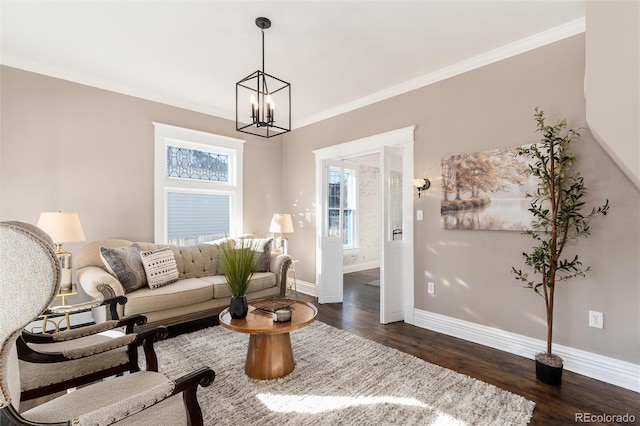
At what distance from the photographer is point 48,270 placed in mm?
939

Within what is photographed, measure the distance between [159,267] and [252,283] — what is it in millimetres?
1037

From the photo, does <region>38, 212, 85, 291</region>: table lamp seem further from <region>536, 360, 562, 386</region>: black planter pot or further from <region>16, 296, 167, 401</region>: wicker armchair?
<region>536, 360, 562, 386</region>: black planter pot

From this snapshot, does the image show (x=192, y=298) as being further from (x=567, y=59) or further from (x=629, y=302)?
(x=567, y=59)

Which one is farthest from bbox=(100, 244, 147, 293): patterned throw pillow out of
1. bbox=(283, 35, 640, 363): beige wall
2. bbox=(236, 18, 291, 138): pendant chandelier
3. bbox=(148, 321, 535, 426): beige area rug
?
bbox=(283, 35, 640, 363): beige wall

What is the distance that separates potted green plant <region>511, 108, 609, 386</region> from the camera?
2371mm

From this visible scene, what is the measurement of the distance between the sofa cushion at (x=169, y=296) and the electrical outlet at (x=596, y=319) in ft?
11.5

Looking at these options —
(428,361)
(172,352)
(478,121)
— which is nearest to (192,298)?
(172,352)

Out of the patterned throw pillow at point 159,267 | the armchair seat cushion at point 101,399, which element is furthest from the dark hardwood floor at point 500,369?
the armchair seat cushion at point 101,399

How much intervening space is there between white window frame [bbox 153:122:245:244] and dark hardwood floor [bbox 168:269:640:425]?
5.59 ft

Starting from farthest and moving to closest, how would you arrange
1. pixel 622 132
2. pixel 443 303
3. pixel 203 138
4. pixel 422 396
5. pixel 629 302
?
pixel 203 138
pixel 443 303
pixel 629 302
pixel 422 396
pixel 622 132

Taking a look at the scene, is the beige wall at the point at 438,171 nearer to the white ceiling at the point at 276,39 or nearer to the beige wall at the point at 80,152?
→ the beige wall at the point at 80,152

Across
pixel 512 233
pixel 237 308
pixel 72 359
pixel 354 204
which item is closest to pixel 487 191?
pixel 512 233

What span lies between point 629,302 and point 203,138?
492 cm

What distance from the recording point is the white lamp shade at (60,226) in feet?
9.06
